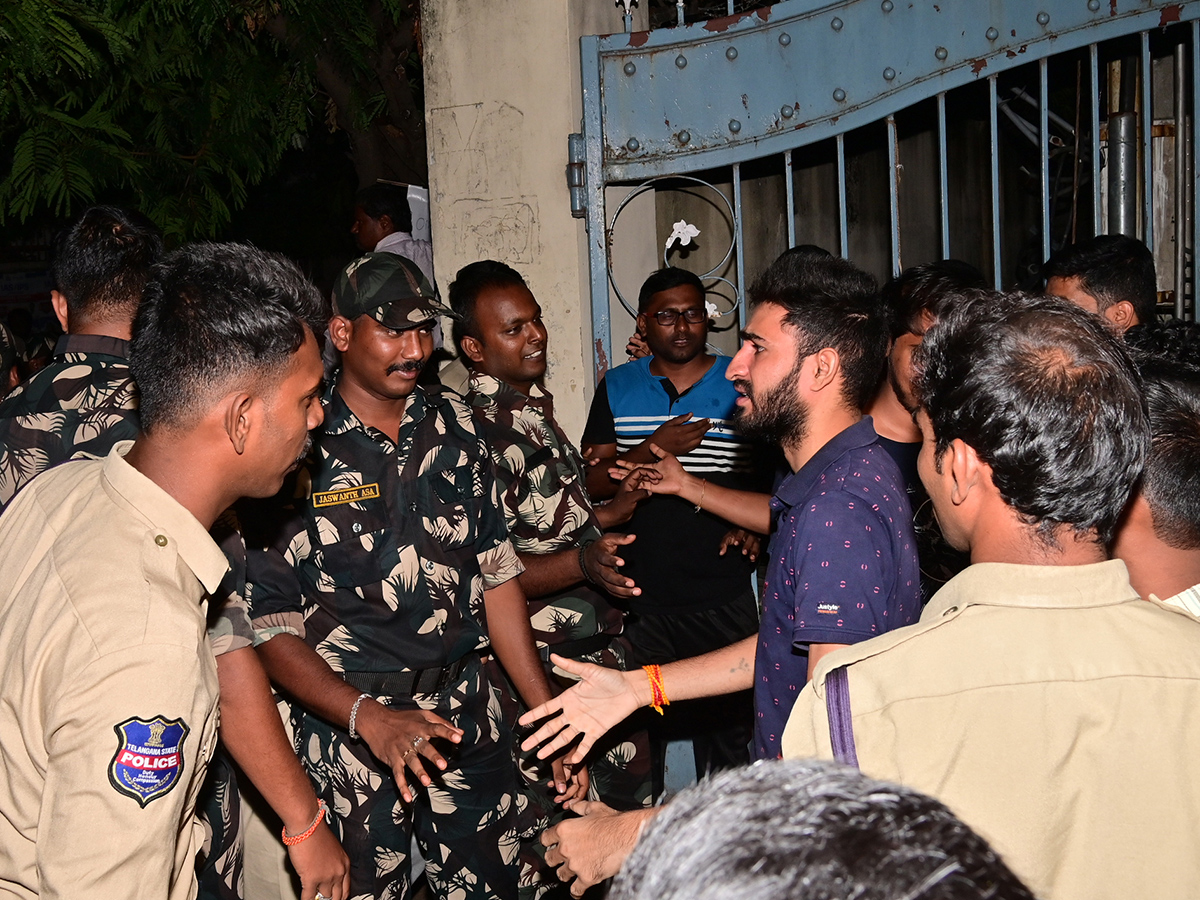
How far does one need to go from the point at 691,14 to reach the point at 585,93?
5.26 ft

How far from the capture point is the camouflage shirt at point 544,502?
11.0 feet

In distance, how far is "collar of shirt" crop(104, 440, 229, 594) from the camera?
171 centimetres

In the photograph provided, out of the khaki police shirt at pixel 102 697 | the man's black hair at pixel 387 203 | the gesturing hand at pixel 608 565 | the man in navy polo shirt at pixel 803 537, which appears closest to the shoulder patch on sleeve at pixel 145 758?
the khaki police shirt at pixel 102 697

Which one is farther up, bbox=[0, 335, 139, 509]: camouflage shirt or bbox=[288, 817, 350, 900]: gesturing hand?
bbox=[0, 335, 139, 509]: camouflage shirt

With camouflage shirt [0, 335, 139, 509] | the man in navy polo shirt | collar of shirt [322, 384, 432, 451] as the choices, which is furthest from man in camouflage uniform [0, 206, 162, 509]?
the man in navy polo shirt

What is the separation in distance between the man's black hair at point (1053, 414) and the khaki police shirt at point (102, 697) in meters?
1.31

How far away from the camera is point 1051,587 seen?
4.37 feet

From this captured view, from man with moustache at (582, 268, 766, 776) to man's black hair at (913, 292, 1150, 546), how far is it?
225cm

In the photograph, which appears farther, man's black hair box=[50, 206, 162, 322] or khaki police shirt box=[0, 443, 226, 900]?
man's black hair box=[50, 206, 162, 322]

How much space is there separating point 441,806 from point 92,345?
1750 mm

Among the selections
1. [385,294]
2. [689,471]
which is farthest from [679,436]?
[385,294]

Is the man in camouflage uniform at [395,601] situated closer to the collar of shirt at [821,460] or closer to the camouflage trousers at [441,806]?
the camouflage trousers at [441,806]

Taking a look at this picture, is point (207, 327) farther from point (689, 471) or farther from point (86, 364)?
point (689, 471)

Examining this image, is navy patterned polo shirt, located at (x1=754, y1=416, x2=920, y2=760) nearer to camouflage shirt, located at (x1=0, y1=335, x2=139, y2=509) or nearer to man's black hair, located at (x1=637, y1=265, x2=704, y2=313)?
man's black hair, located at (x1=637, y1=265, x2=704, y2=313)
